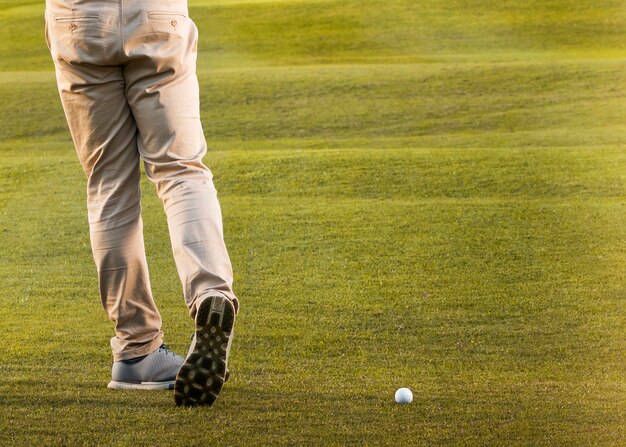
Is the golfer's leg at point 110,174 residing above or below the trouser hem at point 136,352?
above

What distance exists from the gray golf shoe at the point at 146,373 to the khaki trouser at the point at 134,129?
163 millimetres

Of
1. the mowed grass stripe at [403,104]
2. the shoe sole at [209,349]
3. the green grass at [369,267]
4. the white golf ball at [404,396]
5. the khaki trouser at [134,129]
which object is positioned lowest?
the mowed grass stripe at [403,104]

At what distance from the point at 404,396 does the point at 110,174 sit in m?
1.14

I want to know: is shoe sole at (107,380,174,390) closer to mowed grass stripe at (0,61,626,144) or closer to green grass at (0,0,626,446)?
green grass at (0,0,626,446)

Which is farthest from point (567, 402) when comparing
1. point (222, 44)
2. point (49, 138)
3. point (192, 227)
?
point (222, 44)

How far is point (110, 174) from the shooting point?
136 inches

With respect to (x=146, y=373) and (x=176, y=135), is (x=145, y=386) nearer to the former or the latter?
(x=146, y=373)

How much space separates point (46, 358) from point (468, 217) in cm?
370

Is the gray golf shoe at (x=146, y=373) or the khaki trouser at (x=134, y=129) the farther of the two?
the gray golf shoe at (x=146, y=373)

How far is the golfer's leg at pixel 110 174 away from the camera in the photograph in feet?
10.9

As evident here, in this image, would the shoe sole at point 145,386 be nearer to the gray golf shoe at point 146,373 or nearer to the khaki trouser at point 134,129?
the gray golf shoe at point 146,373

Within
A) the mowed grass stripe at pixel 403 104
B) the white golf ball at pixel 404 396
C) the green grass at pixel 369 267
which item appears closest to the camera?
the green grass at pixel 369 267

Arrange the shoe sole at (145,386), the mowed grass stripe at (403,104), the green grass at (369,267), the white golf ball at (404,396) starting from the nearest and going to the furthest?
the green grass at (369,267)
the white golf ball at (404,396)
the shoe sole at (145,386)
the mowed grass stripe at (403,104)

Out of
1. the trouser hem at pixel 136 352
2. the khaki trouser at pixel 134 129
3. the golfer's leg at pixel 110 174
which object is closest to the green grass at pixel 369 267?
the trouser hem at pixel 136 352
